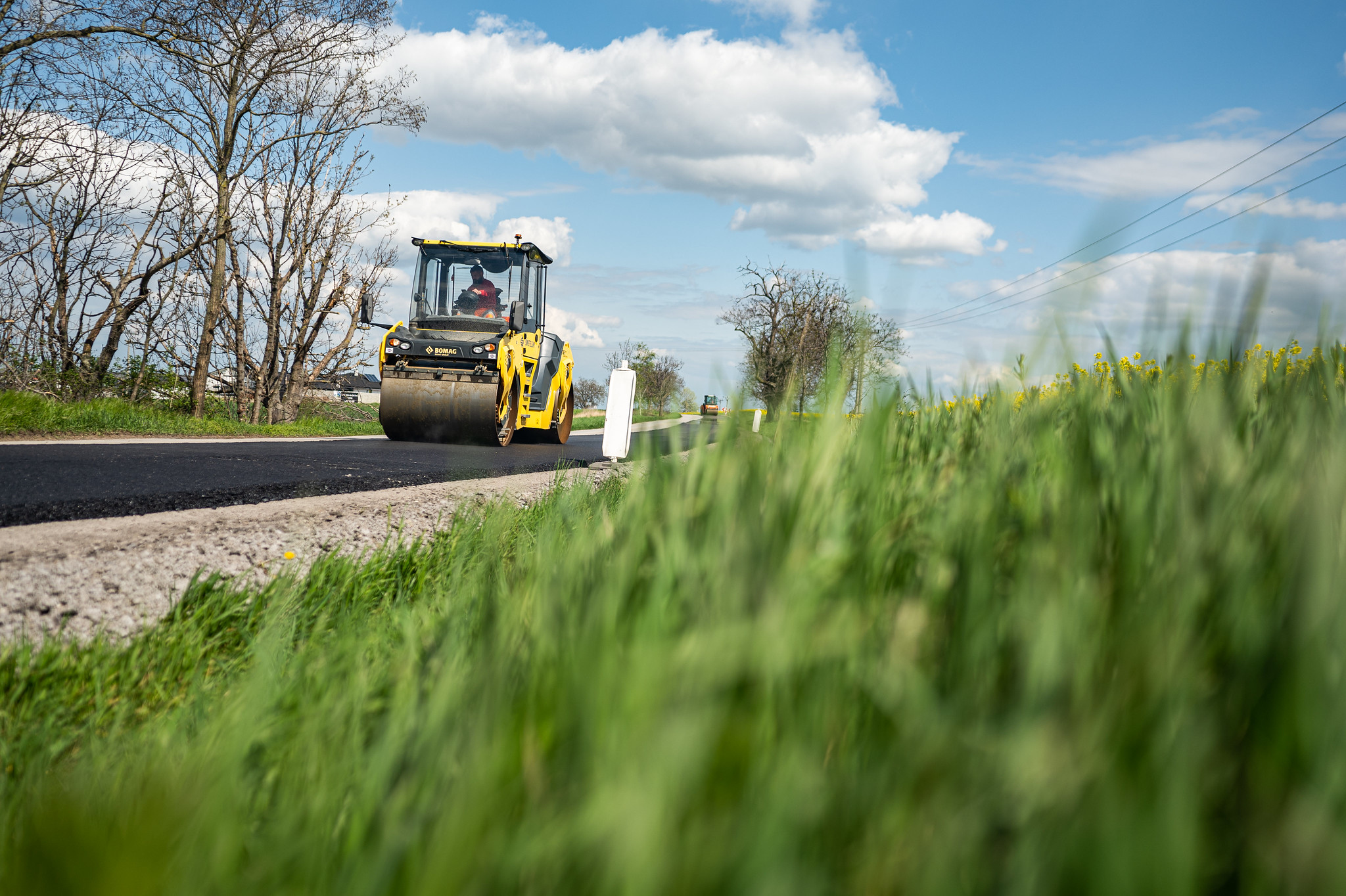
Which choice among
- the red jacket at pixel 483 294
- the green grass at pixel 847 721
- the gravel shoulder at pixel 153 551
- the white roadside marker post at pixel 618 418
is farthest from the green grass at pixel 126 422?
the green grass at pixel 847 721

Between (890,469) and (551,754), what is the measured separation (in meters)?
1.08

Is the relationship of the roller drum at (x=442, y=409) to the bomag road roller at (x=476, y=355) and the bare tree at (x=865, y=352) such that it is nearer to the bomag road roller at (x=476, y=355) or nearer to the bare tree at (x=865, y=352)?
the bomag road roller at (x=476, y=355)

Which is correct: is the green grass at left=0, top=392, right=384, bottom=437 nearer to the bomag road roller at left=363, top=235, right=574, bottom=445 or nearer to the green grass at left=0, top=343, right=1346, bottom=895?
the bomag road roller at left=363, top=235, right=574, bottom=445

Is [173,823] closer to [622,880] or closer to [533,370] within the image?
[622,880]

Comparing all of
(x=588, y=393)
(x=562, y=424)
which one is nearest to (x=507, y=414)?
(x=562, y=424)

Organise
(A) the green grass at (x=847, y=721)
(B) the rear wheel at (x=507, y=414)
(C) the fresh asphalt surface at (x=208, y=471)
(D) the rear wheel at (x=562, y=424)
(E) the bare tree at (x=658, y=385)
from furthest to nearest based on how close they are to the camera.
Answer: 1. (E) the bare tree at (x=658, y=385)
2. (D) the rear wheel at (x=562, y=424)
3. (B) the rear wheel at (x=507, y=414)
4. (C) the fresh asphalt surface at (x=208, y=471)
5. (A) the green grass at (x=847, y=721)

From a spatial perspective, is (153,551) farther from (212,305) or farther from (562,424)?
(212,305)

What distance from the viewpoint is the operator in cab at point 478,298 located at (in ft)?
43.4

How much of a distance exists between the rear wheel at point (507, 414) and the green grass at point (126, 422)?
331cm

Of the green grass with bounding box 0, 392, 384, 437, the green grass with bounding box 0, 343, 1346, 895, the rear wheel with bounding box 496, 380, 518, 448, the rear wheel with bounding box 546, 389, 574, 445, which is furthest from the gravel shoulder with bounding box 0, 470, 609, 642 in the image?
the rear wheel with bounding box 546, 389, 574, 445

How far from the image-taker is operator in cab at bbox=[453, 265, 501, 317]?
13.2m

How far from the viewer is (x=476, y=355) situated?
11.2 m

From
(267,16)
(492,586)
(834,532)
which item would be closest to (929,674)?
(834,532)

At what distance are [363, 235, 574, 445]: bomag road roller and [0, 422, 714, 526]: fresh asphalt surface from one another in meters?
1.74
